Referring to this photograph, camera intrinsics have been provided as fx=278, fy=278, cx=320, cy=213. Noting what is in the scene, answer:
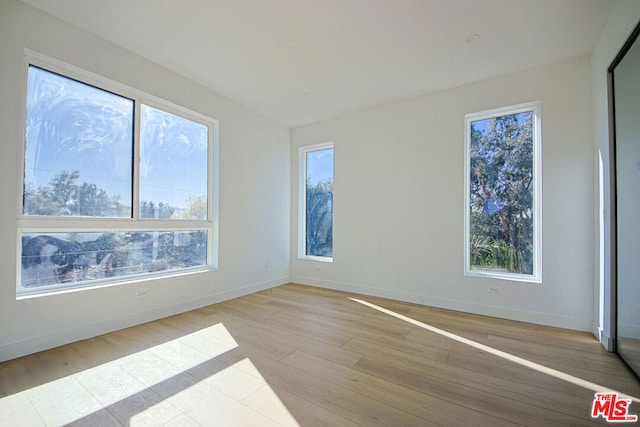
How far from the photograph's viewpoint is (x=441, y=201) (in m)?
3.80

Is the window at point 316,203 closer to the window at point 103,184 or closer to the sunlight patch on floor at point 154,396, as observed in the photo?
the window at point 103,184

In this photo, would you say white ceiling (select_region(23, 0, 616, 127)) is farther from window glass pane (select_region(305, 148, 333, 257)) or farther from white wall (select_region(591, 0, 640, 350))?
window glass pane (select_region(305, 148, 333, 257))

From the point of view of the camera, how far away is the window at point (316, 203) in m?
5.02

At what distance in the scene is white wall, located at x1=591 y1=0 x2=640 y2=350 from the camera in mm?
2291

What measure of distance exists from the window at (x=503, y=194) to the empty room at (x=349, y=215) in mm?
24

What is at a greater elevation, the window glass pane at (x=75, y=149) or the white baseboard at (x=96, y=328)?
the window glass pane at (x=75, y=149)

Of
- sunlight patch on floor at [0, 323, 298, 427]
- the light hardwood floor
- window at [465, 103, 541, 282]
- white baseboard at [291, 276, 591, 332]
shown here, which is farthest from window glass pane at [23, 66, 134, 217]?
window at [465, 103, 541, 282]

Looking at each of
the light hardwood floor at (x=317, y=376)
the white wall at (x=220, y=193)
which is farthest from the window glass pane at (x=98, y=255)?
the light hardwood floor at (x=317, y=376)

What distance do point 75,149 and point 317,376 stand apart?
3097 millimetres

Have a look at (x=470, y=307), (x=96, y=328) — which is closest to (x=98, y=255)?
(x=96, y=328)

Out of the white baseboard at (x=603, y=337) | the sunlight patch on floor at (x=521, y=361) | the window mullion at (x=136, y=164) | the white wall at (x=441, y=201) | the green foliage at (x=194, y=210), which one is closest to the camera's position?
the sunlight patch on floor at (x=521, y=361)

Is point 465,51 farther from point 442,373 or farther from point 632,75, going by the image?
point 442,373

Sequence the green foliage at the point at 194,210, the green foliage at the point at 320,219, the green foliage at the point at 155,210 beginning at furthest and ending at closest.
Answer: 1. the green foliage at the point at 320,219
2. the green foliage at the point at 194,210
3. the green foliage at the point at 155,210

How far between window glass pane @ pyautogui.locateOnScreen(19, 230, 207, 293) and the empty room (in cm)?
2
